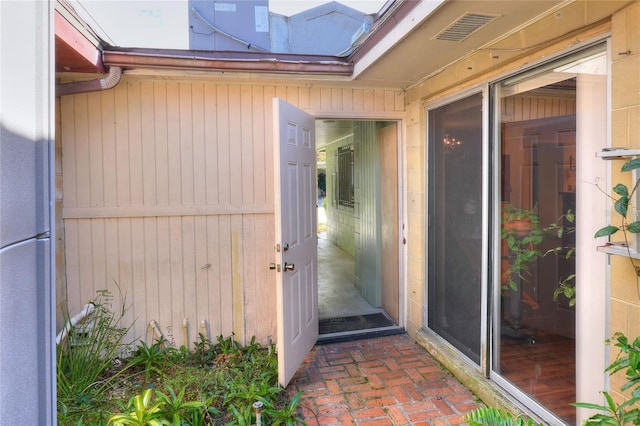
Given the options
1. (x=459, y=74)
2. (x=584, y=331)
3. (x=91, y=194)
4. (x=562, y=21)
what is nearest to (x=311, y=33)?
(x=459, y=74)

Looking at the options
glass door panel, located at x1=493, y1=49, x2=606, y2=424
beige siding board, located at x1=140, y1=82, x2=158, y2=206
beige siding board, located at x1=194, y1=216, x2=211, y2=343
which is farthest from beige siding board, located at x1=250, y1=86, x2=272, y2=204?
glass door panel, located at x1=493, y1=49, x2=606, y2=424

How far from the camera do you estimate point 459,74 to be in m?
2.68

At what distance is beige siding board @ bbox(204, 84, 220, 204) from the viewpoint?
325 cm

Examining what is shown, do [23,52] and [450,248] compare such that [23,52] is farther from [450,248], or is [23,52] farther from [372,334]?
[372,334]

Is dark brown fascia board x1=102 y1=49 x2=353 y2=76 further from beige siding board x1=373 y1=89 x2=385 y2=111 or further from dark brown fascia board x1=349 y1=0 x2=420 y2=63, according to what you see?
beige siding board x1=373 y1=89 x2=385 y2=111

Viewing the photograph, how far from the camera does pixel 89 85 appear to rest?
115 inches

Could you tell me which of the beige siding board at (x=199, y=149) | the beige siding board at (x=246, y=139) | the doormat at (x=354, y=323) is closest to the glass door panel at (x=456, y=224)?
the doormat at (x=354, y=323)

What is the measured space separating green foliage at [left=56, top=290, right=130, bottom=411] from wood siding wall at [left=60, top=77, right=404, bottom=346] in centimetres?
15

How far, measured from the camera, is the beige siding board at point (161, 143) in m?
3.18

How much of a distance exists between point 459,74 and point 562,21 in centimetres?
87

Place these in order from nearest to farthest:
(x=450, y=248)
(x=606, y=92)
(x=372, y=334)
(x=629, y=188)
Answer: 1. (x=629, y=188)
2. (x=606, y=92)
3. (x=450, y=248)
4. (x=372, y=334)

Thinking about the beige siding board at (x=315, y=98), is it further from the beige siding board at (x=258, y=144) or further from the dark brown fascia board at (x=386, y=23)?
the dark brown fascia board at (x=386, y=23)

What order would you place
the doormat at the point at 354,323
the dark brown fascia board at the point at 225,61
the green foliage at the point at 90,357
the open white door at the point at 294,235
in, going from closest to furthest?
the green foliage at the point at 90,357
the open white door at the point at 294,235
the dark brown fascia board at the point at 225,61
the doormat at the point at 354,323

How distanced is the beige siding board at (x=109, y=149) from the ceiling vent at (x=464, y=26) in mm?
2595
